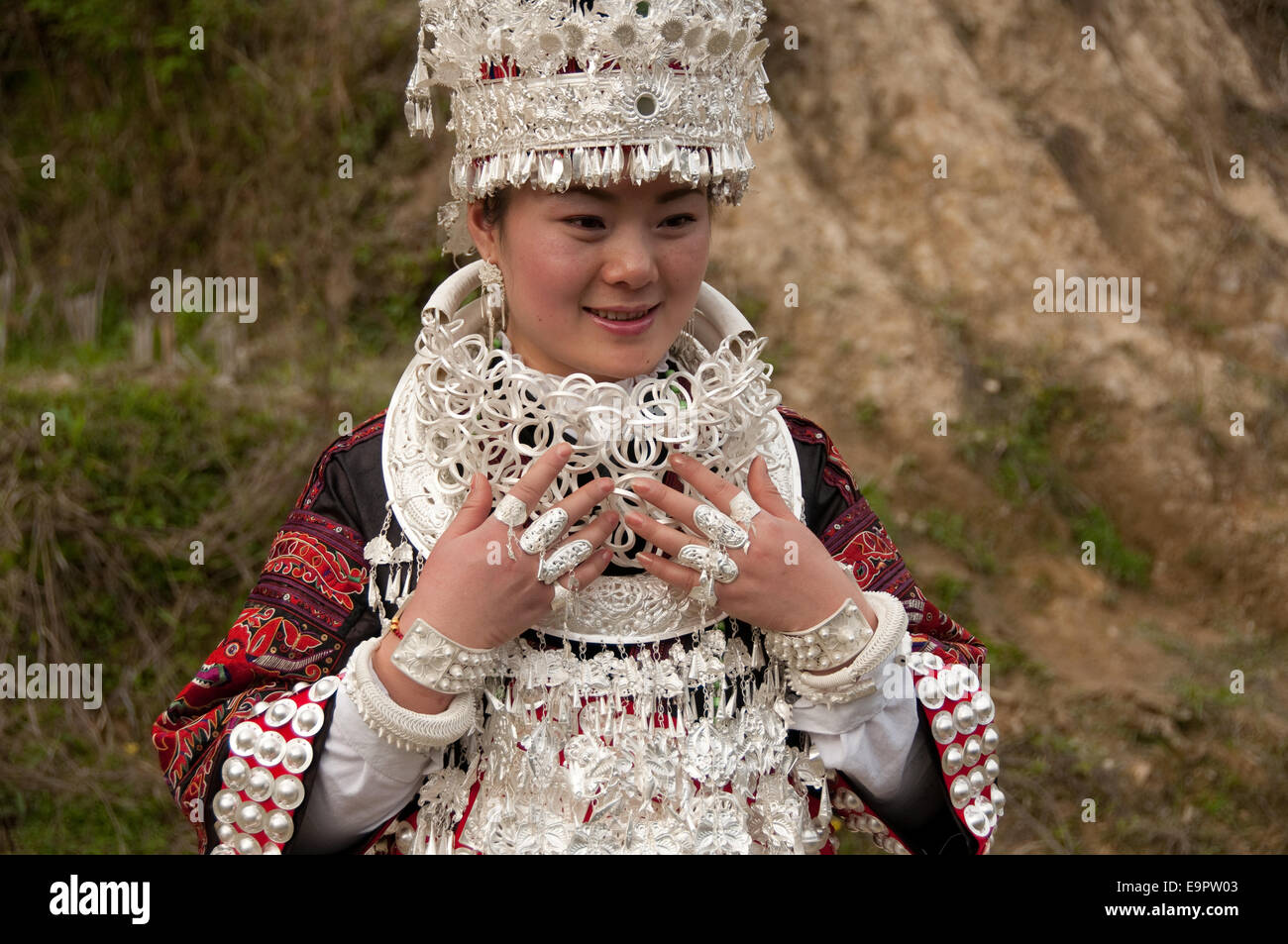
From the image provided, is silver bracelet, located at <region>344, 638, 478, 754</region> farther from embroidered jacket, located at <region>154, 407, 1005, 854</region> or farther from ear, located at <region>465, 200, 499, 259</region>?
ear, located at <region>465, 200, 499, 259</region>

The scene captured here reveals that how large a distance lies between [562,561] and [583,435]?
201mm

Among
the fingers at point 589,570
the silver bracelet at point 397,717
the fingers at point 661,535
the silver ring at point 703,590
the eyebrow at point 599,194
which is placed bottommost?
the silver bracelet at point 397,717

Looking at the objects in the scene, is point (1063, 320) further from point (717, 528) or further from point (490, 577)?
point (490, 577)

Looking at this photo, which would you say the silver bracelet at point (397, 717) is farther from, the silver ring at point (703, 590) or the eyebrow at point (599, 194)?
the eyebrow at point (599, 194)

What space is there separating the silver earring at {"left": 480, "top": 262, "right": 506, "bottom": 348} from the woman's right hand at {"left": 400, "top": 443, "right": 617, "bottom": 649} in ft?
1.30

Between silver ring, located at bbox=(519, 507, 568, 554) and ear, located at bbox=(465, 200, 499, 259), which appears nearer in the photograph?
silver ring, located at bbox=(519, 507, 568, 554)

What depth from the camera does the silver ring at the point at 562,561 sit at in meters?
1.92

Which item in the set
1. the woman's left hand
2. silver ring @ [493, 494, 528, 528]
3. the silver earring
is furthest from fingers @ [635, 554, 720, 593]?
the silver earring

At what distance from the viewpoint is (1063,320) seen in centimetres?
510

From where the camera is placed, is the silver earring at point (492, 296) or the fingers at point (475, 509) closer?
the fingers at point (475, 509)

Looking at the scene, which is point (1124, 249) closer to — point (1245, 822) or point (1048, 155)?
point (1048, 155)

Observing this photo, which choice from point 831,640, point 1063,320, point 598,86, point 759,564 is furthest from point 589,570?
point 1063,320

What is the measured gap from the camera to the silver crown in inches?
75.8

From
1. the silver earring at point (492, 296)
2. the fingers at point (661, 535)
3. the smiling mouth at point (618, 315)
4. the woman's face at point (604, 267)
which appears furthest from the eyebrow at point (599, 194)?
the fingers at point (661, 535)
